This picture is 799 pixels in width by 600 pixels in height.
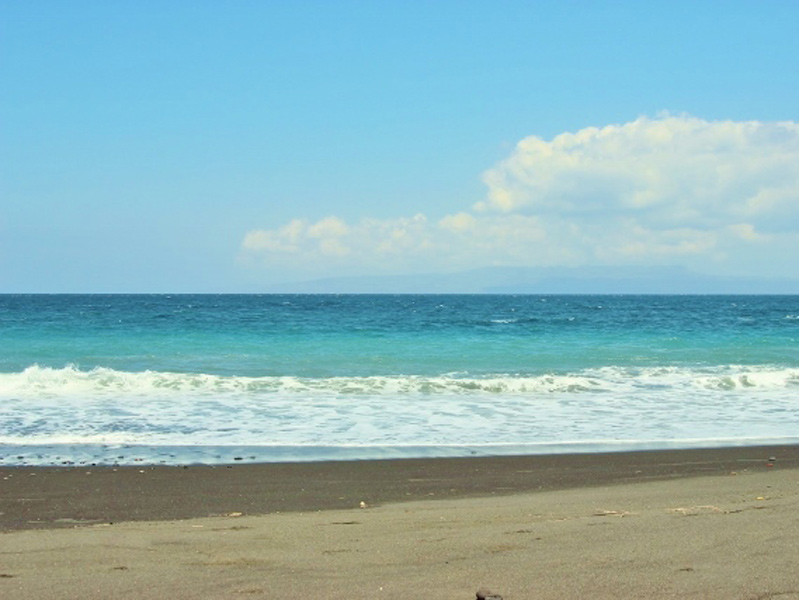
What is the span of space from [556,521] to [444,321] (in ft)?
142

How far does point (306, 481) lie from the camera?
9219 mm

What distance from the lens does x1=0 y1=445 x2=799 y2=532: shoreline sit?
768 centimetres

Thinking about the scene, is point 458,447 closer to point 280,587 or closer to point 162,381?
point 280,587

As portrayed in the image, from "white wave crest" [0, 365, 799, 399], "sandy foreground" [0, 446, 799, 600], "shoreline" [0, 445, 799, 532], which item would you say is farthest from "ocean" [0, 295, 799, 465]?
"sandy foreground" [0, 446, 799, 600]

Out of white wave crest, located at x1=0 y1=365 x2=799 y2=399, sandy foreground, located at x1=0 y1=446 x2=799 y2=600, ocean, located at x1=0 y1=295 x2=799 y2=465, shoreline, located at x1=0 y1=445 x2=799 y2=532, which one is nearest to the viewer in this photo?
sandy foreground, located at x1=0 y1=446 x2=799 y2=600

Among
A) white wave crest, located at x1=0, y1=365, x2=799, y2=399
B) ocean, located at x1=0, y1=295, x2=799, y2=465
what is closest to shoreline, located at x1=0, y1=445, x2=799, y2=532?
ocean, located at x1=0, y1=295, x2=799, y2=465

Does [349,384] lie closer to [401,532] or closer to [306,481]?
[306,481]

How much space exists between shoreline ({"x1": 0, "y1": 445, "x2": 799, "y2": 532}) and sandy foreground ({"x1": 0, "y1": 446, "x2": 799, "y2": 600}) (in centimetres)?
4

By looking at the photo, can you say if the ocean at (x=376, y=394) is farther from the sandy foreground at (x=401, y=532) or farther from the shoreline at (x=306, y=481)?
the sandy foreground at (x=401, y=532)

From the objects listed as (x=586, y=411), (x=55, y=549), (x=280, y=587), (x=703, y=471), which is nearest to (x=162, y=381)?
(x=586, y=411)

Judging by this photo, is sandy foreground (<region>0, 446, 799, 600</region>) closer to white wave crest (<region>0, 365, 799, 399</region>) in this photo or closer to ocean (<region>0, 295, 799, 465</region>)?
ocean (<region>0, 295, 799, 465</region>)

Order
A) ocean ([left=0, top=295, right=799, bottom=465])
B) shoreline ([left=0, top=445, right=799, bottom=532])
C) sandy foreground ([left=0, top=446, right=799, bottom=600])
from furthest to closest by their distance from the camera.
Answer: ocean ([left=0, top=295, right=799, bottom=465]), shoreline ([left=0, top=445, right=799, bottom=532]), sandy foreground ([left=0, top=446, right=799, bottom=600])

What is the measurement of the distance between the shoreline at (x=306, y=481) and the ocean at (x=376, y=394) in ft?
2.49

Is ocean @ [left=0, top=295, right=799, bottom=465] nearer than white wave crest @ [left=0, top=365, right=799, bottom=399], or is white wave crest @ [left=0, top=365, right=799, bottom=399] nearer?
ocean @ [left=0, top=295, right=799, bottom=465]
